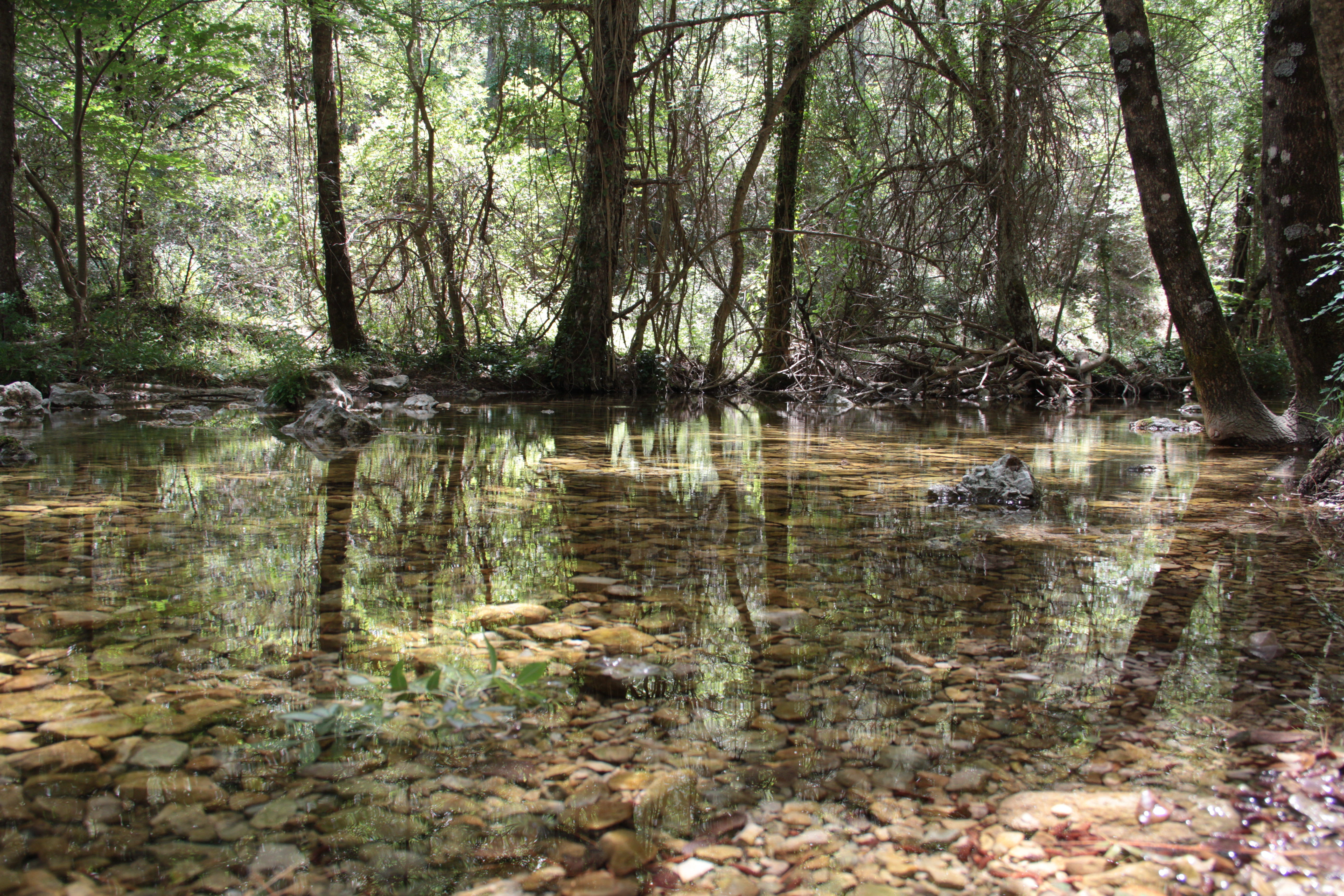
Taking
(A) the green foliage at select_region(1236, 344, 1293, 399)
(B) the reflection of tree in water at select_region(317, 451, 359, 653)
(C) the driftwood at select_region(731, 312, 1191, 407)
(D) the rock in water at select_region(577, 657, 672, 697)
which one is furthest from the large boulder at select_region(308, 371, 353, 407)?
(A) the green foliage at select_region(1236, 344, 1293, 399)

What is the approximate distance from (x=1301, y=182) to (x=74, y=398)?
1082 cm

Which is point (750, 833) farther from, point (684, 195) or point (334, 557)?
point (684, 195)

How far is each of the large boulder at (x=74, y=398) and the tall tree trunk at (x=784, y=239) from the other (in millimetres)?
7686

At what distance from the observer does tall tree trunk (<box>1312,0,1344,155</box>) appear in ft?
11.8

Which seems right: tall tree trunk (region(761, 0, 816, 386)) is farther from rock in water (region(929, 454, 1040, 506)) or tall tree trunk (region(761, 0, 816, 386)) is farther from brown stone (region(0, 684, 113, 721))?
brown stone (region(0, 684, 113, 721))

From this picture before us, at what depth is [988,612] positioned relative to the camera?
7.35ft

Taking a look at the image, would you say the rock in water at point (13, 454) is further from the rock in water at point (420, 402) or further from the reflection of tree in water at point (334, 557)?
the rock in water at point (420, 402)

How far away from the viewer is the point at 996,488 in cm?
387

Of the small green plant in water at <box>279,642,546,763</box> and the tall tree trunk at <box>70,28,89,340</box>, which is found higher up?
the tall tree trunk at <box>70,28,89,340</box>

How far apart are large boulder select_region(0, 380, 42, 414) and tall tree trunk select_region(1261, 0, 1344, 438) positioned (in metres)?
10.2

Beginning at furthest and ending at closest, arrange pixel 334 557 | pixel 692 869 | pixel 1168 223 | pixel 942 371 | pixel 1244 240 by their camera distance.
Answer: pixel 1244 240 < pixel 942 371 < pixel 1168 223 < pixel 334 557 < pixel 692 869

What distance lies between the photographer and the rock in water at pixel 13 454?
4480mm

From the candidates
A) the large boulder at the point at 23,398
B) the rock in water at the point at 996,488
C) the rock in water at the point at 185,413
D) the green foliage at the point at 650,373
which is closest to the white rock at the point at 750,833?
the rock in water at the point at 996,488

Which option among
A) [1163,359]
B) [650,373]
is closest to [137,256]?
[650,373]
